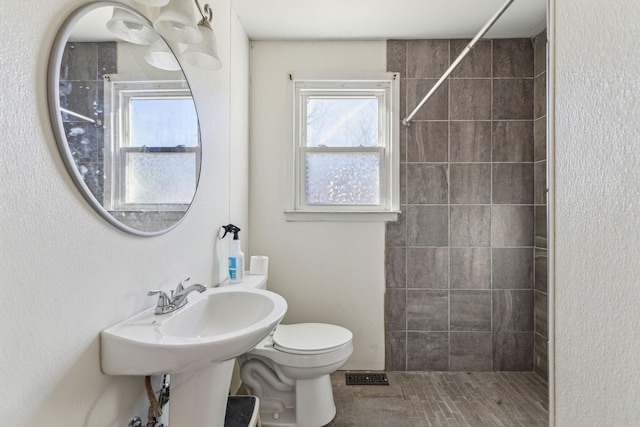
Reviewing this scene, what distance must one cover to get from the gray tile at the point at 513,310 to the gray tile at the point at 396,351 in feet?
2.13

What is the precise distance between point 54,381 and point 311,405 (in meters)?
1.27

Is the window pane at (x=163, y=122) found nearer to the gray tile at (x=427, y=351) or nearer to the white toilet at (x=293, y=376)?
the white toilet at (x=293, y=376)

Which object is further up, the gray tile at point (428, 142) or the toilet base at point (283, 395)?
the gray tile at point (428, 142)

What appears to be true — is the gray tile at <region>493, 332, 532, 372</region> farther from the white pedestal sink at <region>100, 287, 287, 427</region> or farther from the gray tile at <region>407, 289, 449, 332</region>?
the white pedestal sink at <region>100, 287, 287, 427</region>

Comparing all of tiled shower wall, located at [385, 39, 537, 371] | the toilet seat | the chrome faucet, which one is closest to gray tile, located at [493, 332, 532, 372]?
tiled shower wall, located at [385, 39, 537, 371]

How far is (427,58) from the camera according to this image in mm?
2225

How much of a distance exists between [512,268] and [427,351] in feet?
2.73

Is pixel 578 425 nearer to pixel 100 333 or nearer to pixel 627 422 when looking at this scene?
pixel 627 422

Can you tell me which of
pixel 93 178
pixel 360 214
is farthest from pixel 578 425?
pixel 360 214

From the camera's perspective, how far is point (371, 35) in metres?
2.18

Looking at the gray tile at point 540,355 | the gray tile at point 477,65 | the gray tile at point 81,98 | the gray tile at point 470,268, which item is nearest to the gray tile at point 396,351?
the gray tile at point 470,268

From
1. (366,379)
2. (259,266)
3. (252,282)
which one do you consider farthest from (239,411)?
(366,379)

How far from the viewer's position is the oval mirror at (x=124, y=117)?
0.75m

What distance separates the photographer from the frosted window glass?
995 mm
